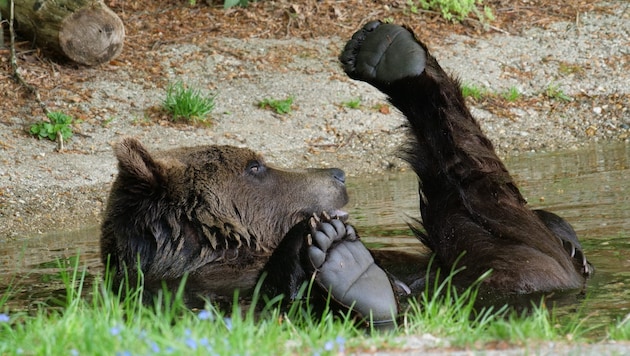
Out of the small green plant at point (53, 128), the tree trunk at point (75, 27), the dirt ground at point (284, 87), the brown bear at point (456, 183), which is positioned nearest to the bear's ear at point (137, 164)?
the brown bear at point (456, 183)

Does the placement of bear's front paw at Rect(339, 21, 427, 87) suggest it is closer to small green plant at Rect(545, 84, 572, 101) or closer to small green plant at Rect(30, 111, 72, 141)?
small green plant at Rect(30, 111, 72, 141)

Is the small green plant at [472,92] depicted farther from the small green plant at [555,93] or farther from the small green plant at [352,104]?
the small green plant at [352,104]

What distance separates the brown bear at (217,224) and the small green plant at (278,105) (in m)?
6.30

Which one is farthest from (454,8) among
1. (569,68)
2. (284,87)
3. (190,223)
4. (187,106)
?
(190,223)

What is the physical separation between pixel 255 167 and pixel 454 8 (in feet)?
32.6

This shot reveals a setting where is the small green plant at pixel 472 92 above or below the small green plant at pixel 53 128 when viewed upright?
above

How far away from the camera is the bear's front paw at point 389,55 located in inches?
247

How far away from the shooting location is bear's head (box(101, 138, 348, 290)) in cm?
598

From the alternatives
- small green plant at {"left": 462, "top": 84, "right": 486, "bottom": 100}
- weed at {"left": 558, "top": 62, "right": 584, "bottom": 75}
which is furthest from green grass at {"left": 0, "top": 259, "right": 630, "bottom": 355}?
weed at {"left": 558, "top": 62, "right": 584, "bottom": 75}

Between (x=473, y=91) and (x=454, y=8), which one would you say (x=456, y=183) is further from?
(x=454, y=8)

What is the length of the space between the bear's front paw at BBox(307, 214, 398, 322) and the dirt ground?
529cm

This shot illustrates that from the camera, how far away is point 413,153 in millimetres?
6527

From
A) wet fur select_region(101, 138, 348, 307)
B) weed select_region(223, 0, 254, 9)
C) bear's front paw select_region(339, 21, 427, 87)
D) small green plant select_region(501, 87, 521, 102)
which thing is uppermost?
bear's front paw select_region(339, 21, 427, 87)

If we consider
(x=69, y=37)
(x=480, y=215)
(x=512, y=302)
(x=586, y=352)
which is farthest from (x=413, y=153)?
(x=69, y=37)
